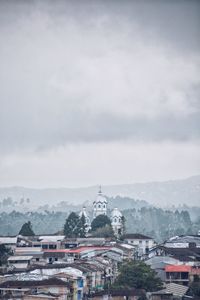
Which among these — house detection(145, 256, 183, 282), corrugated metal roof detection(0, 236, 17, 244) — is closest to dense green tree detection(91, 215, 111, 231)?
corrugated metal roof detection(0, 236, 17, 244)

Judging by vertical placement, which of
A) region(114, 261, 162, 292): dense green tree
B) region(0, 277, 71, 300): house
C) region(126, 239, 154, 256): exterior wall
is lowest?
region(0, 277, 71, 300): house

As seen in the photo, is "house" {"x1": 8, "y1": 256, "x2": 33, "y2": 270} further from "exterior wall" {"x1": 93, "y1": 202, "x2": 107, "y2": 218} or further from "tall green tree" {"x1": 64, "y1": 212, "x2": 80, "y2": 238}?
"exterior wall" {"x1": 93, "y1": 202, "x2": 107, "y2": 218}

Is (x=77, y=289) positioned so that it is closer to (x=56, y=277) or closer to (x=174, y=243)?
(x=56, y=277)

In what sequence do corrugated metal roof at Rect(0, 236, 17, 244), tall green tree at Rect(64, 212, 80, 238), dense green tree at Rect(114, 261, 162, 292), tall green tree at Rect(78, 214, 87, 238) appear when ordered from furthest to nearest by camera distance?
1. tall green tree at Rect(64, 212, 80, 238)
2. tall green tree at Rect(78, 214, 87, 238)
3. corrugated metal roof at Rect(0, 236, 17, 244)
4. dense green tree at Rect(114, 261, 162, 292)

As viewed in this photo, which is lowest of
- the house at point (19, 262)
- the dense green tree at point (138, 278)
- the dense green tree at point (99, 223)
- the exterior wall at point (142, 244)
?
the dense green tree at point (138, 278)

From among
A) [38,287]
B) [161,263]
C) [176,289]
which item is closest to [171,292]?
[176,289]

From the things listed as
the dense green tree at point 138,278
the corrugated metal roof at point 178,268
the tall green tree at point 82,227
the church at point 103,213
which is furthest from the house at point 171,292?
the church at point 103,213

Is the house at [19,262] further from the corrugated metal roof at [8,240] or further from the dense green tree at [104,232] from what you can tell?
the dense green tree at [104,232]

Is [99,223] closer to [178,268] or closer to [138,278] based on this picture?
[178,268]

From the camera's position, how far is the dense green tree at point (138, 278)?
3981 centimetres

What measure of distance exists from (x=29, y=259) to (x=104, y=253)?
4.33m

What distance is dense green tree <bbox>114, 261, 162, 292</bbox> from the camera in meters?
39.8

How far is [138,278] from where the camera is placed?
40219 millimetres

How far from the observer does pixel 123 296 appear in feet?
122
